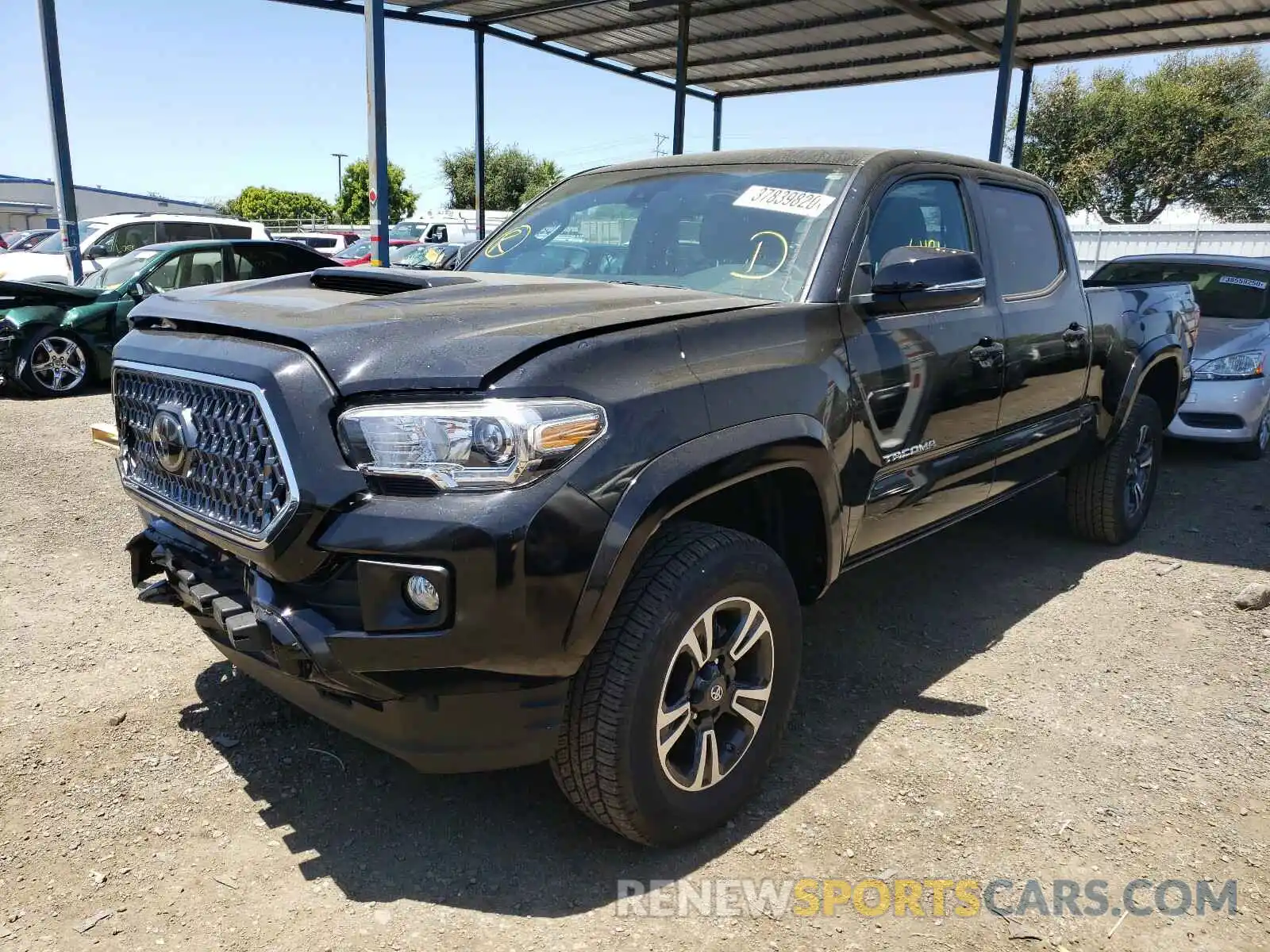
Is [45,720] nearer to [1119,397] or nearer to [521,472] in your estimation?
[521,472]

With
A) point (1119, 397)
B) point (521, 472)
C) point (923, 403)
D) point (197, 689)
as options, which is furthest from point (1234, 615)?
point (197, 689)

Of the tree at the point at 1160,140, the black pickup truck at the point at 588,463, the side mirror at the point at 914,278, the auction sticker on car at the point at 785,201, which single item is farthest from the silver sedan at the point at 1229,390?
the tree at the point at 1160,140

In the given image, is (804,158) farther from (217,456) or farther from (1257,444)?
(1257,444)

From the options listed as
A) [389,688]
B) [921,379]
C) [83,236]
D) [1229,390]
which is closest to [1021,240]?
[921,379]

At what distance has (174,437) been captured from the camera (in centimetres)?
244

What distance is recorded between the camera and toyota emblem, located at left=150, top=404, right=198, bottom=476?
2.40 metres

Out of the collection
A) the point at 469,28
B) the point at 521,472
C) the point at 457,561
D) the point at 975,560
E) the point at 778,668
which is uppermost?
the point at 469,28

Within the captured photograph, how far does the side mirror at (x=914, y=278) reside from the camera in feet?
9.82

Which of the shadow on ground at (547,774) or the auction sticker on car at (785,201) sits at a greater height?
the auction sticker on car at (785,201)

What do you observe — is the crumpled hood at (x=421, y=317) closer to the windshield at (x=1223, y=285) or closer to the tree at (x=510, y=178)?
the windshield at (x=1223, y=285)

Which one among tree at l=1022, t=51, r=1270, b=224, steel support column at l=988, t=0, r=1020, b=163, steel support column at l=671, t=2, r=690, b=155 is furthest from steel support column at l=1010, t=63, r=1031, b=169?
tree at l=1022, t=51, r=1270, b=224

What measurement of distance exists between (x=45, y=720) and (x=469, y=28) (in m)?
14.6

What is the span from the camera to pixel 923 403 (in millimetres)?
3287

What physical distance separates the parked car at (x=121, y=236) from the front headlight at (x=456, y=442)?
44.8 ft
